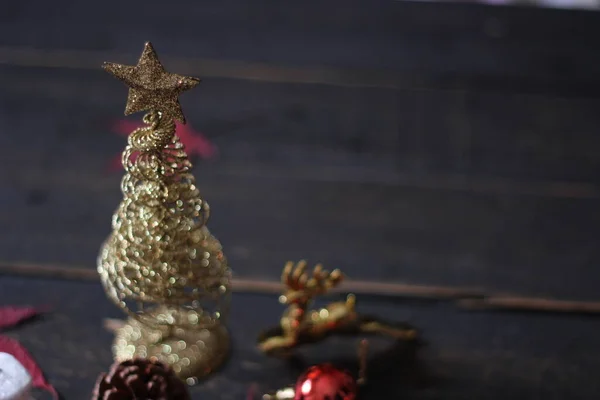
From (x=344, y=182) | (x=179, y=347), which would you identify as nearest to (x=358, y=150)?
(x=344, y=182)

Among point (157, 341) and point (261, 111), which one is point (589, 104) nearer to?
point (261, 111)

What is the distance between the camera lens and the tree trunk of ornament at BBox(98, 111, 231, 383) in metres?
0.56

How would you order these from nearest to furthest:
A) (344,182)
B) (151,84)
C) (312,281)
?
(151,84) → (312,281) → (344,182)

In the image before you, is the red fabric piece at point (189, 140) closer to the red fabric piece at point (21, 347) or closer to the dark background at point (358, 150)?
the dark background at point (358, 150)

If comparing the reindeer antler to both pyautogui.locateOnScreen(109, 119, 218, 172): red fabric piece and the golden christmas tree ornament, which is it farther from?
pyautogui.locateOnScreen(109, 119, 218, 172): red fabric piece

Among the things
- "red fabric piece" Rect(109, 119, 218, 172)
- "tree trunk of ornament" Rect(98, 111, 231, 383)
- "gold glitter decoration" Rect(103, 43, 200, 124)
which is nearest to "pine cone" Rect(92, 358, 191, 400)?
"tree trunk of ornament" Rect(98, 111, 231, 383)

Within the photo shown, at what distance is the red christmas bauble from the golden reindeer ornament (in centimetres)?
7

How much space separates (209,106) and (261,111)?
0.19 ft

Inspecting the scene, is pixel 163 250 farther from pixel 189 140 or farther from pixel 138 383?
pixel 189 140

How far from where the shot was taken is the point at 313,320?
2.21 feet

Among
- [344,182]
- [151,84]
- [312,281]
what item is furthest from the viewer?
[344,182]

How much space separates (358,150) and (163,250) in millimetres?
333

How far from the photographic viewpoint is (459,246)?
0.78 meters

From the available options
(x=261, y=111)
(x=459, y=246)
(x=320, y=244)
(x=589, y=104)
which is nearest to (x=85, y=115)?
(x=261, y=111)
